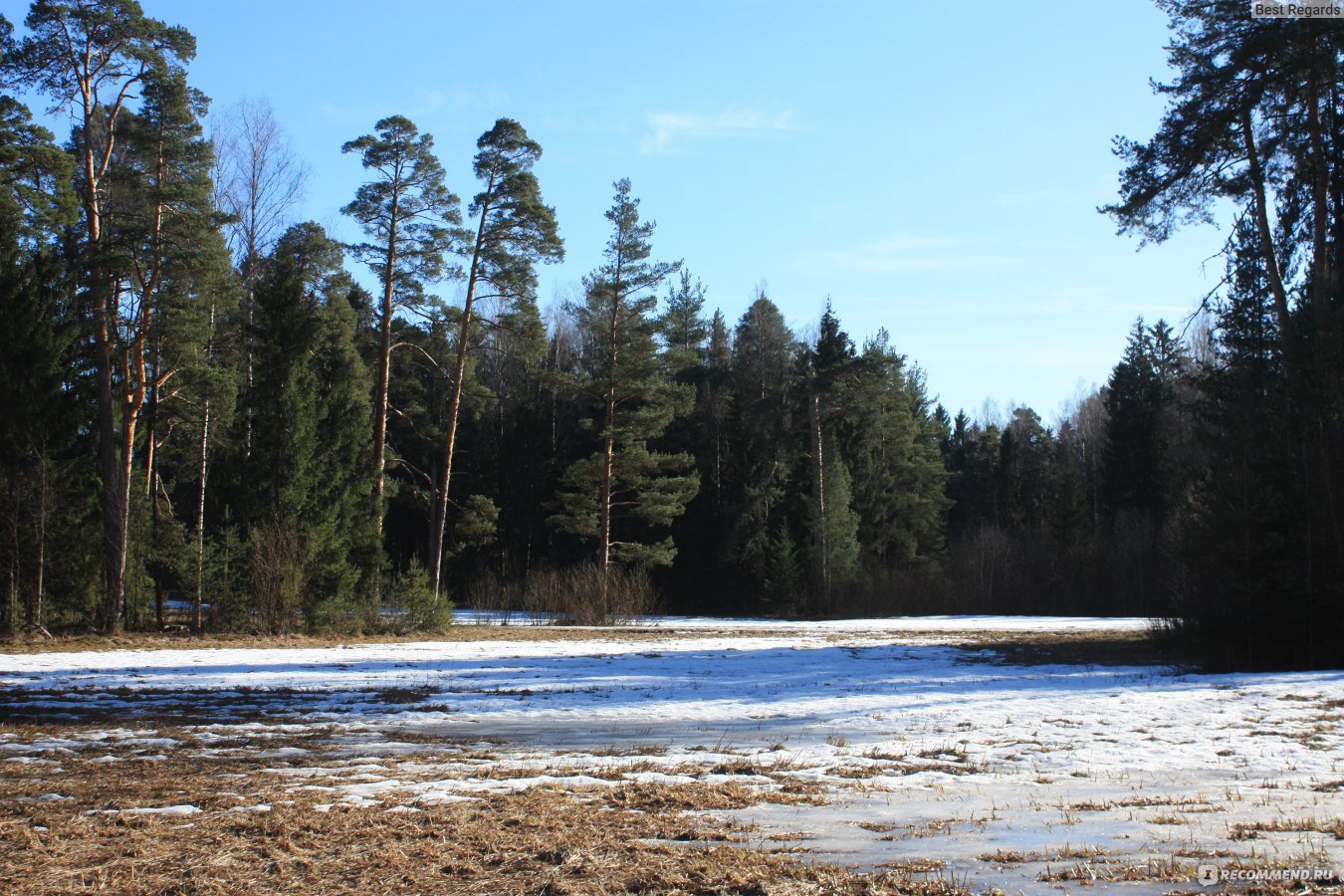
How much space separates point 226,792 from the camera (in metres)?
6.51

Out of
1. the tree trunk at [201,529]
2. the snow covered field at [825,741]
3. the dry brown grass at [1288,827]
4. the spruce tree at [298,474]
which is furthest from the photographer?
the spruce tree at [298,474]

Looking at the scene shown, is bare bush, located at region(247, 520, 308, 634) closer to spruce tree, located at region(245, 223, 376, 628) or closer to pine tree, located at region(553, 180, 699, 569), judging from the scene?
spruce tree, located at region(245, 223, 376, 628)

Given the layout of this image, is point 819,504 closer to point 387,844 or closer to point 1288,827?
point 1288,827

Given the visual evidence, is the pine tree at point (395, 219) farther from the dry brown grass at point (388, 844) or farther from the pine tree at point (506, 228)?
the dry brown grass at point (388, 844)

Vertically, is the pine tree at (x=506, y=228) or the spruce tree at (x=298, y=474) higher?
the pine tree at (x=506, y=228)

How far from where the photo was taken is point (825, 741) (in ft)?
31.2

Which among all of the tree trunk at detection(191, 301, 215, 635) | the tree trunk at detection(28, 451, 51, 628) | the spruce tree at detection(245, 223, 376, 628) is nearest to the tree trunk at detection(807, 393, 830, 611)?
the spruce tree at detection(245, 223, 376, 628)

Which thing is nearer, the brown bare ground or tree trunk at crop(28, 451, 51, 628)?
the brown bare ground

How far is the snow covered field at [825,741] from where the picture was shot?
546 cm

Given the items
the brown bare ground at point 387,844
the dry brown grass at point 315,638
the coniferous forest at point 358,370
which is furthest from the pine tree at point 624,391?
the brown bare ground at point 387,844

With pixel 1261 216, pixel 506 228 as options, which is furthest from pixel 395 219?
pixel 1261 216

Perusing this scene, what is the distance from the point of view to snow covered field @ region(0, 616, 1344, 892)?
546 cm

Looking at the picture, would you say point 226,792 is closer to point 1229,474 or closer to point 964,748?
point 964,748

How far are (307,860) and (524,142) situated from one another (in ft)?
95.1
